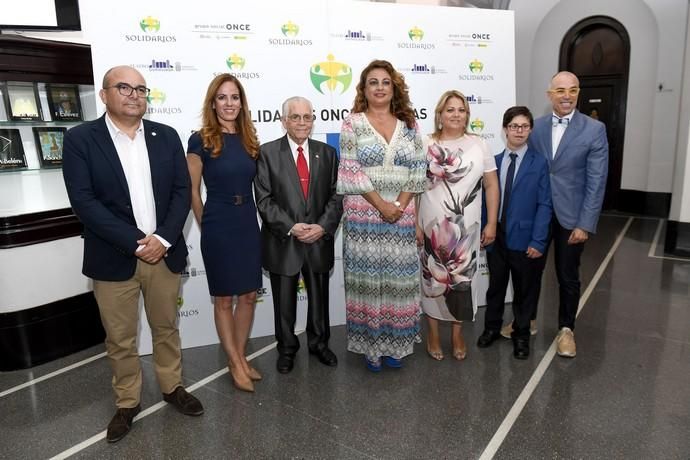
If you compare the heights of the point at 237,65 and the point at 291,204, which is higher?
the point at 237,65

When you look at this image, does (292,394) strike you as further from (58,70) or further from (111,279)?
(58,70)

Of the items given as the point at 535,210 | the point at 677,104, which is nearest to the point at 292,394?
the point at 535,210

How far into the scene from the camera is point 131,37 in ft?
10.6

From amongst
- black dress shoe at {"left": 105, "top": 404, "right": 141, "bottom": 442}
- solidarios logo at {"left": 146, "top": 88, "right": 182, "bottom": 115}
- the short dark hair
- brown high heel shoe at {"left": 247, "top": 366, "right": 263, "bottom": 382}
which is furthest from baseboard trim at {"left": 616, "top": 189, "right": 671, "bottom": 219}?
black dress shoe at {"left": 105, "top": 404, "right": 141, "bottom": 442}

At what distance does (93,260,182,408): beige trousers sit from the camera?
2418 millimetres

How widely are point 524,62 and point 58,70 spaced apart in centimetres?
822

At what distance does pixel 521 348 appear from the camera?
10.9 ft

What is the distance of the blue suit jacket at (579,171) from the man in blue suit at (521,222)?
0.10 meters

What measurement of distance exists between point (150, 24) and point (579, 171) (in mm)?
2923

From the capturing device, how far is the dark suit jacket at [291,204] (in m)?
2.88

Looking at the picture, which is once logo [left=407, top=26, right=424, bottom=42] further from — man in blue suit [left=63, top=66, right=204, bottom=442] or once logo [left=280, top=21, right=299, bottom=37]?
man in blue suit [left=63, top=66, right=204, bottom=442]

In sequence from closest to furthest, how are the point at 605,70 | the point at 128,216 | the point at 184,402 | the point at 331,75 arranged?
1. the point at 128,216
2. the point at 184,402
3. the point at 331,75
4. the point at 605,70

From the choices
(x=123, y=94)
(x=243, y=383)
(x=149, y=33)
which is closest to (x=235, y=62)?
(x=149, y=33)

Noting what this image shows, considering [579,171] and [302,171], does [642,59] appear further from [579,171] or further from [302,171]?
[302,171]
